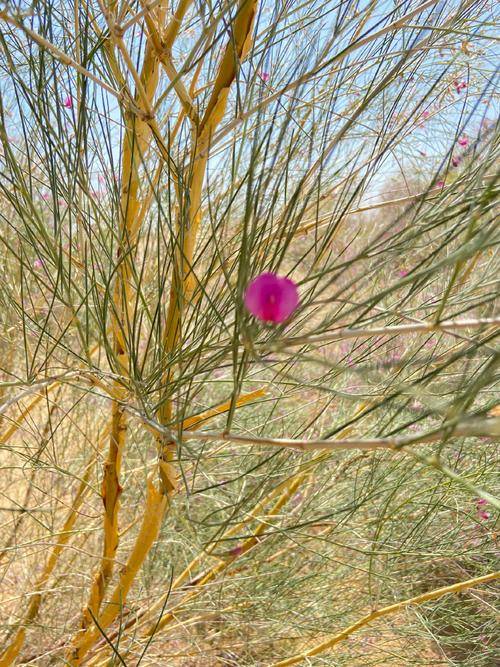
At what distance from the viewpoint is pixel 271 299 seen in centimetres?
39

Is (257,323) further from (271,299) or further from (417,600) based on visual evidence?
(417,600)

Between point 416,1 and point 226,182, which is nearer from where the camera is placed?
point 416,1

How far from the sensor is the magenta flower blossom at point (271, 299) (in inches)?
15.4

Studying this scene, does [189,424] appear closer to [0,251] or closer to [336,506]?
[336,506]

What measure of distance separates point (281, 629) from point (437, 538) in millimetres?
366

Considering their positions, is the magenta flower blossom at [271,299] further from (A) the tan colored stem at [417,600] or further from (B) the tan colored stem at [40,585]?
(B) the tan colored stem at [40,585]

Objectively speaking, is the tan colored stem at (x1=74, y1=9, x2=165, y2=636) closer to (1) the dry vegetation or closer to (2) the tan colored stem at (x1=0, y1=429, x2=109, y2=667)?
(1) the dry vegetation

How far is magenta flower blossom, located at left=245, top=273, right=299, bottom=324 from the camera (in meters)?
0.39

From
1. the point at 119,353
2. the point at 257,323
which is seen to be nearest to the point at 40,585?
the point at 119,353

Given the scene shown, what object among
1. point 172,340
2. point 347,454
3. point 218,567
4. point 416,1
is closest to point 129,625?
point 218,567

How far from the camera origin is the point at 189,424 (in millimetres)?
714

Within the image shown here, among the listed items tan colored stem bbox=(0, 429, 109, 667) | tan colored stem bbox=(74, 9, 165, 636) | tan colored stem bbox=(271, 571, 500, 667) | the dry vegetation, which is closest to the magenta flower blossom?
the dry vegetation

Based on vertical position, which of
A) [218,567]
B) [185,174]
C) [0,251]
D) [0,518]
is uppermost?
[0,251]

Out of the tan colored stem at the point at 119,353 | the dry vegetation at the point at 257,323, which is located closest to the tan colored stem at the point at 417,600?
the dry vegetation at the point at 257,323
